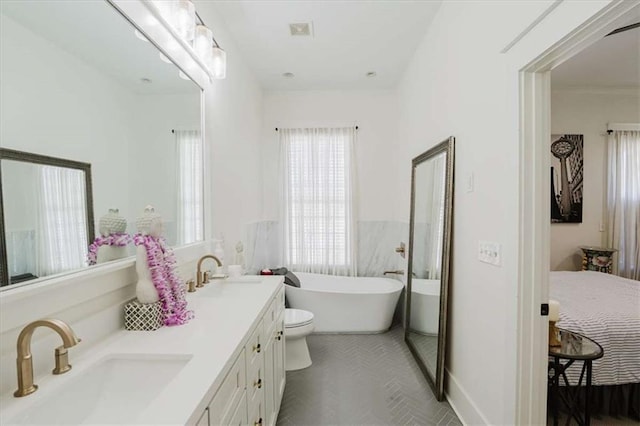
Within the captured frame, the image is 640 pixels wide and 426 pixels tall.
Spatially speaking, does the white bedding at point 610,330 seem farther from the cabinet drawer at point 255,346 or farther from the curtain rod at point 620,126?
the curtain rod at point 620,126

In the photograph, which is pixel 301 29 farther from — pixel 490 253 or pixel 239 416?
pixel 239 416

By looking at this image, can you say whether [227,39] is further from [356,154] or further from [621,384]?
[621,384]

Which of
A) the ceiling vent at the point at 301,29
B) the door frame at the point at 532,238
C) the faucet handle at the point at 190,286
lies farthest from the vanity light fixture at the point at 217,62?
the door frame at the point at 532,238

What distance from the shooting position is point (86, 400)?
2.90 ft

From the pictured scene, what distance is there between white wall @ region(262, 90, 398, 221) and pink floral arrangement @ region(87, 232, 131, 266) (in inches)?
105

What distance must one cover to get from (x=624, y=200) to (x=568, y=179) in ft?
2.33

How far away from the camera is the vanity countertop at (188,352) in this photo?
2.37 feet

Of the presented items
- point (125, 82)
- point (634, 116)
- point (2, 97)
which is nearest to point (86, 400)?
point (2, 97)

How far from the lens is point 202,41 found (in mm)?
1873

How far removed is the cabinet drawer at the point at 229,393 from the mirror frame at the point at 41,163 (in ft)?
2.11

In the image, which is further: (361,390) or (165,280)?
(361,390)

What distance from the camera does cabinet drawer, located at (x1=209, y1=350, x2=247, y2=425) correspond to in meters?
0.85

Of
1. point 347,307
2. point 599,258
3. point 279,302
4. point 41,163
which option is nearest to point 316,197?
point 347,307

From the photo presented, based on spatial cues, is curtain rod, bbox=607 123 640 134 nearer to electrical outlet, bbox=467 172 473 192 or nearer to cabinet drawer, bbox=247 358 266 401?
electrical outlet, bbox=467 172 473 192
